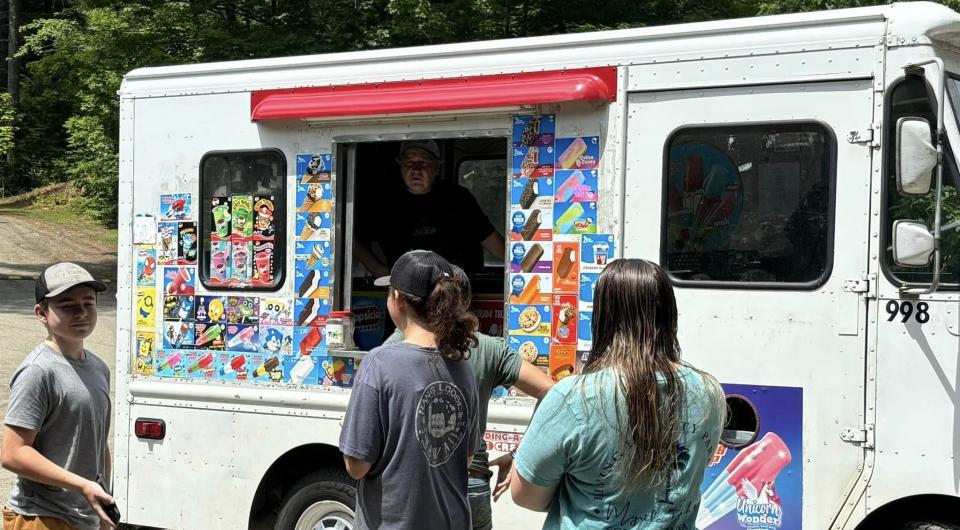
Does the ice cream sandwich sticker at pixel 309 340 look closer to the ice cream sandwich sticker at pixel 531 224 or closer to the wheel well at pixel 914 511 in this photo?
the ice cream sandwich sticker at pixel 531 224

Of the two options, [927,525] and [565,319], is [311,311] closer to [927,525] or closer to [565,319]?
[565,319]

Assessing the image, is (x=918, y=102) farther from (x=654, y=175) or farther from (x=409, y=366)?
(x=409, y=366)

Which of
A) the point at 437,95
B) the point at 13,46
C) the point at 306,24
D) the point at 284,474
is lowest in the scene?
the point at 284,474

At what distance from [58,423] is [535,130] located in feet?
8.79

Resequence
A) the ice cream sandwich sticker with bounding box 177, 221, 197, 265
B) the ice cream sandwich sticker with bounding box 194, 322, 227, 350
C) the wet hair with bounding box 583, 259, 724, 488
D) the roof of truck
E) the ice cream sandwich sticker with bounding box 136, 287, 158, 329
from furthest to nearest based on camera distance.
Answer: the ice cream sandwich sticker with bounding box 136, 287, 158, 329, the ice cream sandwich sticker with bounding box 177, 221, 197, 265, the ice cream sandwich sticker with bounding box 194, 322, 227, 350, the roof of truck, the wet hair with bounding box 583, 259, 724, 488

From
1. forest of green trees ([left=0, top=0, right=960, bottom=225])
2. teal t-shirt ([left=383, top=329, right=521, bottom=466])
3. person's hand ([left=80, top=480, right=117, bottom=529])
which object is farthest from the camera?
forest of green trees ([left=0, top=0, right=960, bottom=225])

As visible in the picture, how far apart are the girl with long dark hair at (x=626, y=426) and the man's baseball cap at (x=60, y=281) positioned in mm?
1753

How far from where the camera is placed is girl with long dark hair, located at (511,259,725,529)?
261 centimetres

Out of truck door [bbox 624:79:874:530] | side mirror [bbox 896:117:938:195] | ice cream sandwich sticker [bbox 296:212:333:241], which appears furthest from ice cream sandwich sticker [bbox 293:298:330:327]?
side mirror [bbox 896:117:938:195]

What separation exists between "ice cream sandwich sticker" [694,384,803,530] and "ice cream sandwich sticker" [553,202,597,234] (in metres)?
1.01

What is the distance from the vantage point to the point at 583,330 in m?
5.01

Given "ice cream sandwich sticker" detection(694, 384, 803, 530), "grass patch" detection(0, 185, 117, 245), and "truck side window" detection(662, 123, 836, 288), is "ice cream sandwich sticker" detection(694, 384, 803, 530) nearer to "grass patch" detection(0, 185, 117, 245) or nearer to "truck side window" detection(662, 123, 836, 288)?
"truck side window" detection(662, 123, 836, 288)

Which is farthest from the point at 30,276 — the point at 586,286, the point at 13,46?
the point at 586,286

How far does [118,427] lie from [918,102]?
474 centimetres
